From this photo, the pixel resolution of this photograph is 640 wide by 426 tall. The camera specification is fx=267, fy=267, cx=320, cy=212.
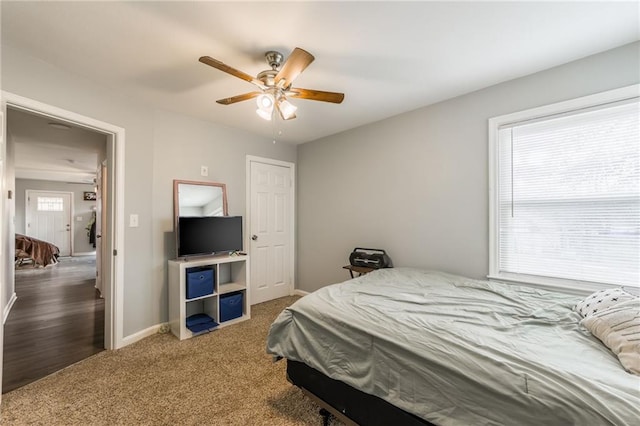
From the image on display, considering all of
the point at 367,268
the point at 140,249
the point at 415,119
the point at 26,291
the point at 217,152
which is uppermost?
the point at 415,119

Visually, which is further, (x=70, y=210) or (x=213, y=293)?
(x=70, y=210)

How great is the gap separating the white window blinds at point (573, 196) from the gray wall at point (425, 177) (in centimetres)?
18

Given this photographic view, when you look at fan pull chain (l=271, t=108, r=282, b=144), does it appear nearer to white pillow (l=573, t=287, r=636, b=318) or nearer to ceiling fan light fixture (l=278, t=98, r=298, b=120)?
ceiling fan light fixture (l=278, t=98, r=298, b=120)

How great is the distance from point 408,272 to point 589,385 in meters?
1.69

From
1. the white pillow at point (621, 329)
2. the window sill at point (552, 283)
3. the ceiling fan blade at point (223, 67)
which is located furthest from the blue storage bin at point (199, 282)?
the white pillow at point (621, 329)

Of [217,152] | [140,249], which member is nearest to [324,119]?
[217,152]

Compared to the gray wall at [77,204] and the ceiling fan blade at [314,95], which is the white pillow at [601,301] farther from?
the gray wall at [77,204]

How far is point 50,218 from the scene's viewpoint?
802 cm

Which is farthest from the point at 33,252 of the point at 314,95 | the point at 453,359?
the point at 453,359

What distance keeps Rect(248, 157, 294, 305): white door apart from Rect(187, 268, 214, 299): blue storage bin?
85cm

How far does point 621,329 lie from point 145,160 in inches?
144

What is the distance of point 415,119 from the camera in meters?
2.97

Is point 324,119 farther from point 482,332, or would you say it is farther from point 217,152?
point 482,332

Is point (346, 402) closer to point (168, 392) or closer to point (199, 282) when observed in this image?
point (168, 392)
